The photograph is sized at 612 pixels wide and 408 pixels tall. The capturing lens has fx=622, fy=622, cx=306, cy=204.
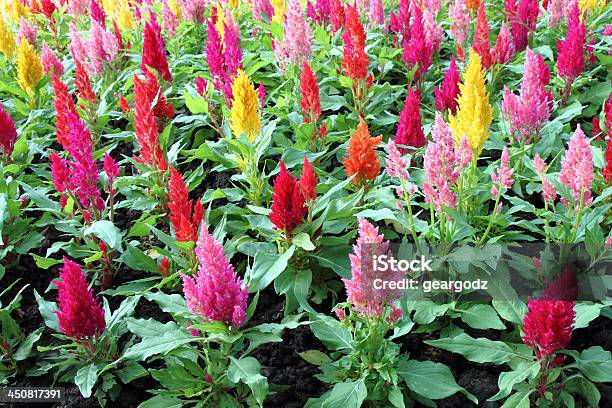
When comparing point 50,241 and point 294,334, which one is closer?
Result: point 294,334

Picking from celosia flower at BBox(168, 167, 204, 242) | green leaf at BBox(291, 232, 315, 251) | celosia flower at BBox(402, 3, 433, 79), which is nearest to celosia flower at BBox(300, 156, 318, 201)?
green leaf at BBox(291, 232, 315, 251)

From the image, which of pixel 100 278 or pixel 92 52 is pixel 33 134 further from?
pixel 100 278

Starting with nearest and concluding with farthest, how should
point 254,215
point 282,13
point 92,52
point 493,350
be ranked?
point 493,350
point 254,215
point 92,52
point 282,13

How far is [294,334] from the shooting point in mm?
3018

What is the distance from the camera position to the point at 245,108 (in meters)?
3.36

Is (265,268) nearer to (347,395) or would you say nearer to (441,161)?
(347,395)

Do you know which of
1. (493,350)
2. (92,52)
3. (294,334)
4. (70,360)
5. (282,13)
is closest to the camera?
(493,350)

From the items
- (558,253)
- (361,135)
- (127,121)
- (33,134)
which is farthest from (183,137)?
(558,253)

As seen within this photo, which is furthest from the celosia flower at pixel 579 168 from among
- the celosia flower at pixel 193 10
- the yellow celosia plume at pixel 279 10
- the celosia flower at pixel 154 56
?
the celosia flower at pixel 193 10

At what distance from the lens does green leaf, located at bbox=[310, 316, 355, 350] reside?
2.59m

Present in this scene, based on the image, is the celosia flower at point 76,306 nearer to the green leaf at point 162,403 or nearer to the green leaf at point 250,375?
the green leaf at point 162,403

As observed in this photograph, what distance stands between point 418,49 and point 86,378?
10.4 feet

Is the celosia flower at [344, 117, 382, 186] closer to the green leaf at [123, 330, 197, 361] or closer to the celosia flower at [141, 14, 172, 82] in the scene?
the green leaf at [123, 330, 197, 361]

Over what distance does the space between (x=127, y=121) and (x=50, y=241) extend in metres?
1.51
